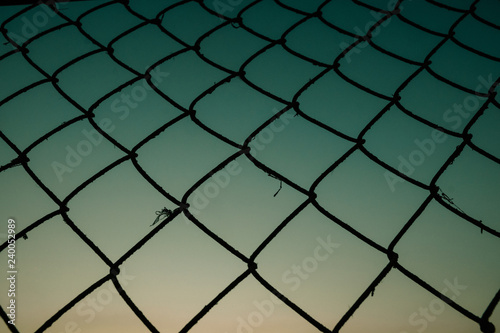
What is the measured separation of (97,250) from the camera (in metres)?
0.94

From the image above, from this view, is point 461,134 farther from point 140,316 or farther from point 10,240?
point 10,240

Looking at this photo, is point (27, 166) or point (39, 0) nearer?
point (27, 166)

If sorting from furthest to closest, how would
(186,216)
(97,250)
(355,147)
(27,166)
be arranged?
(355,147) < (27,166) < (186,216) < (97,250)

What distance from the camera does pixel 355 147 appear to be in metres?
1.29

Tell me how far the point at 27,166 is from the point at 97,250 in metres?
0.39

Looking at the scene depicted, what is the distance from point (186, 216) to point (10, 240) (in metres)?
0.40

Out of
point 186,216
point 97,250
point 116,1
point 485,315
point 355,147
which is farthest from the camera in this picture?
point 116,1

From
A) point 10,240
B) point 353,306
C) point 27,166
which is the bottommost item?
point 353,306

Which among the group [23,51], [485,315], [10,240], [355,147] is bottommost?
[485,315]

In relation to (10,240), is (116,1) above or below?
above

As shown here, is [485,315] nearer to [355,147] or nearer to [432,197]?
[432,197]

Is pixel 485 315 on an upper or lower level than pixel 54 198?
A: lower

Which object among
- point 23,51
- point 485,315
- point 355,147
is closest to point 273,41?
point 355,147

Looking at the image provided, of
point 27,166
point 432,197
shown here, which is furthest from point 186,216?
Result: point 432,197
